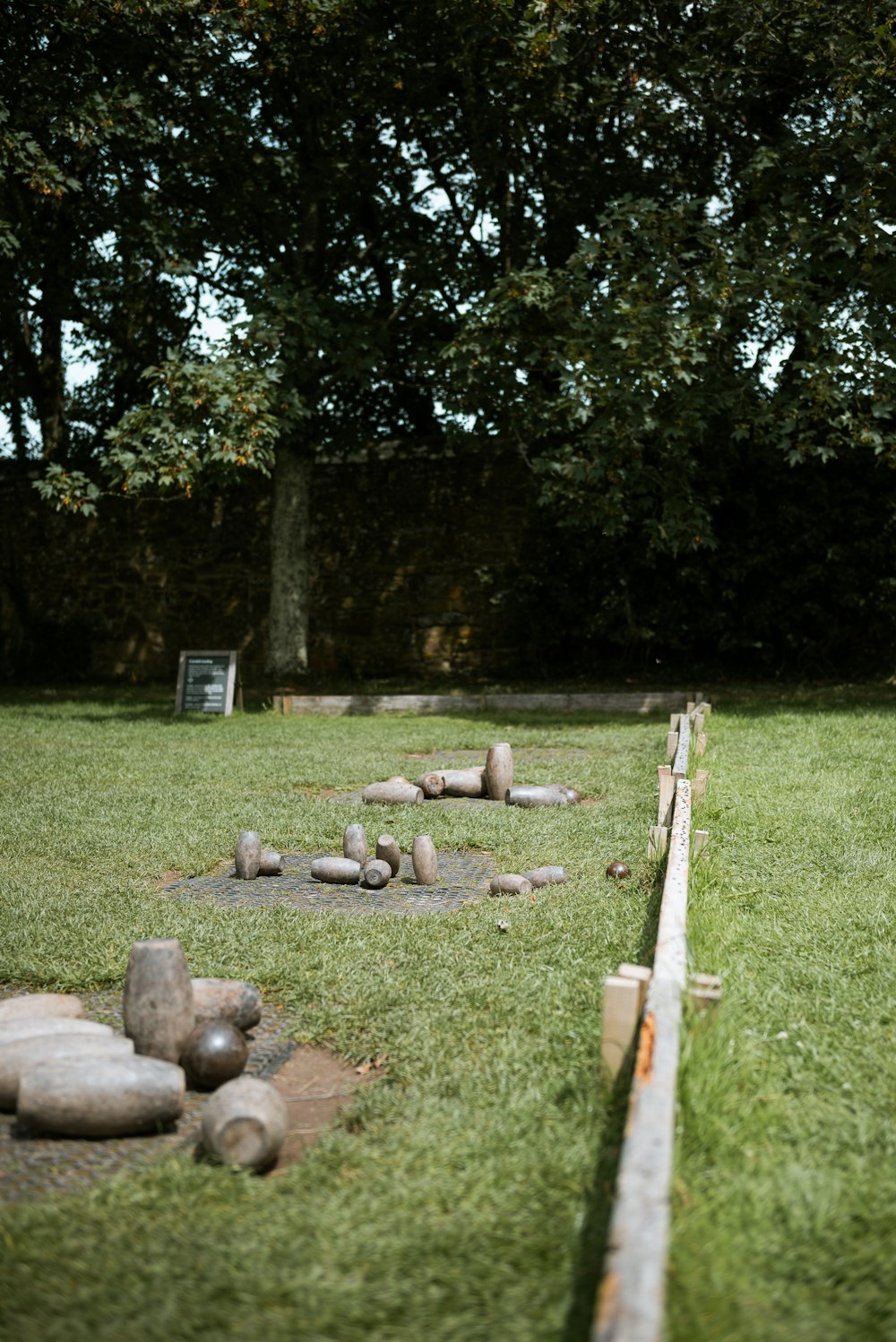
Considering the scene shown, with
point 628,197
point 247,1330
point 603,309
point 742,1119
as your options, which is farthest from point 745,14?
point 247,1330

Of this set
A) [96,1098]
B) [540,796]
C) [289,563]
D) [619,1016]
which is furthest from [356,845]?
[289,563]

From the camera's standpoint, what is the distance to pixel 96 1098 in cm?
203

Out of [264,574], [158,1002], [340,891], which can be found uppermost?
[264,574]

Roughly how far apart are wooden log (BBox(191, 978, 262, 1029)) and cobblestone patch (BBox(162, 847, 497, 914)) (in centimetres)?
100

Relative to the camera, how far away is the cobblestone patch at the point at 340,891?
3648 mm

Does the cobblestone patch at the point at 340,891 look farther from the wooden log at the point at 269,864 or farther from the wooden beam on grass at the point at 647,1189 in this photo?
the wooden beam on grass at the point at 647,1189

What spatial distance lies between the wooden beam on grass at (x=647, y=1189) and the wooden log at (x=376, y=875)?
179cm

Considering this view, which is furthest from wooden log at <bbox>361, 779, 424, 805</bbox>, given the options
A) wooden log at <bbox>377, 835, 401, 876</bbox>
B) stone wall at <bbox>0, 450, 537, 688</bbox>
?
stone wall at <bbox>0, 450, 537, 688</bbox>

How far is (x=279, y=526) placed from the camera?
40.3 ft

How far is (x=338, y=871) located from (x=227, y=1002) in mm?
1452

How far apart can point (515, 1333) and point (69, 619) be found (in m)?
15.0

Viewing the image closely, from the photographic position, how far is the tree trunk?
40.1ft

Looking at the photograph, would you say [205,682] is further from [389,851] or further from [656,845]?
[656,845]

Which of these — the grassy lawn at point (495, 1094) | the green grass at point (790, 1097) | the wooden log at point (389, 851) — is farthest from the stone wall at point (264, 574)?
the green grass at point (790, 1097)
